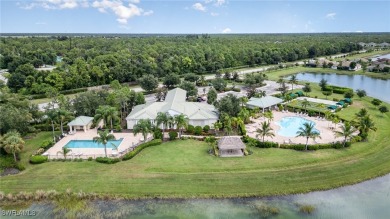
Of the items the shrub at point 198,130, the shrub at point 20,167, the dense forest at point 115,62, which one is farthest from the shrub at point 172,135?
the dense forest at point 115,62

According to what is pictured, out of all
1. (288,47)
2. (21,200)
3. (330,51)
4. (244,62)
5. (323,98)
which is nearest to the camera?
(21,200)

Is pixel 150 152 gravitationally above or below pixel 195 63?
below

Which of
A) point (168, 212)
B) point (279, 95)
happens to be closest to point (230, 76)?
point (279, 95)

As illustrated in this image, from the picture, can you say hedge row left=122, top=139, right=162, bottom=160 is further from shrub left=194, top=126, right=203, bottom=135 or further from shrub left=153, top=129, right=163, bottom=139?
shrub left=194, top=126, right=203, bottom=135

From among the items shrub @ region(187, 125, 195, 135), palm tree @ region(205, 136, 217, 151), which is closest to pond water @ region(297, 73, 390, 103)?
palm tree @ region(205, 136, 217, 151)

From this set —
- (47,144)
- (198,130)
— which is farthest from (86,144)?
(198,130)

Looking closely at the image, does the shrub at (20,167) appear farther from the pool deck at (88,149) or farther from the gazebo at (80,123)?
the gazebo at (80,123)

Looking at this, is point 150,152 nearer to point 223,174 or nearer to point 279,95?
point 223,174
